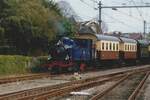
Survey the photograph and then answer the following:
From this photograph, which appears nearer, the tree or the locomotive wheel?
the locomotive wheel

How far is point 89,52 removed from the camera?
37406 mm

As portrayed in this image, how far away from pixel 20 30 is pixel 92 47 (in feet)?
19.7

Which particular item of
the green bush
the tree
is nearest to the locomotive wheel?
the green bush

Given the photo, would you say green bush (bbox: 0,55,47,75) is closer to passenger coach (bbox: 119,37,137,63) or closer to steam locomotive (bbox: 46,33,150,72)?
steam locomotive (bbox: 46,33,150,72)

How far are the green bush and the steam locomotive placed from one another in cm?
154

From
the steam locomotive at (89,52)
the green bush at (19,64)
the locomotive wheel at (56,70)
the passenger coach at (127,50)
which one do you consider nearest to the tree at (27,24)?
the green bush at (19,64)

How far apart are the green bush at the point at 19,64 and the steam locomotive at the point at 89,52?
1.54 meters

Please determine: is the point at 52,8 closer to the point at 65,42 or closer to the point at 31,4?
the point at 31,4

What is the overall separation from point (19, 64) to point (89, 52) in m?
6.64

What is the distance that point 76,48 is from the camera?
34625 mm

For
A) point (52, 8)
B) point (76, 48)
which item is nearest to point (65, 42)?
point (76, 48)

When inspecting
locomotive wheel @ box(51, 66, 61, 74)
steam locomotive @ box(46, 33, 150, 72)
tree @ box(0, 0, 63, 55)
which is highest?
tree @ box(0, 0, 63, 55)

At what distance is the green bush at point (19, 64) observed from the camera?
104 ft

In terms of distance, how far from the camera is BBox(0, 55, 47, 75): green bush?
31.6 meters
